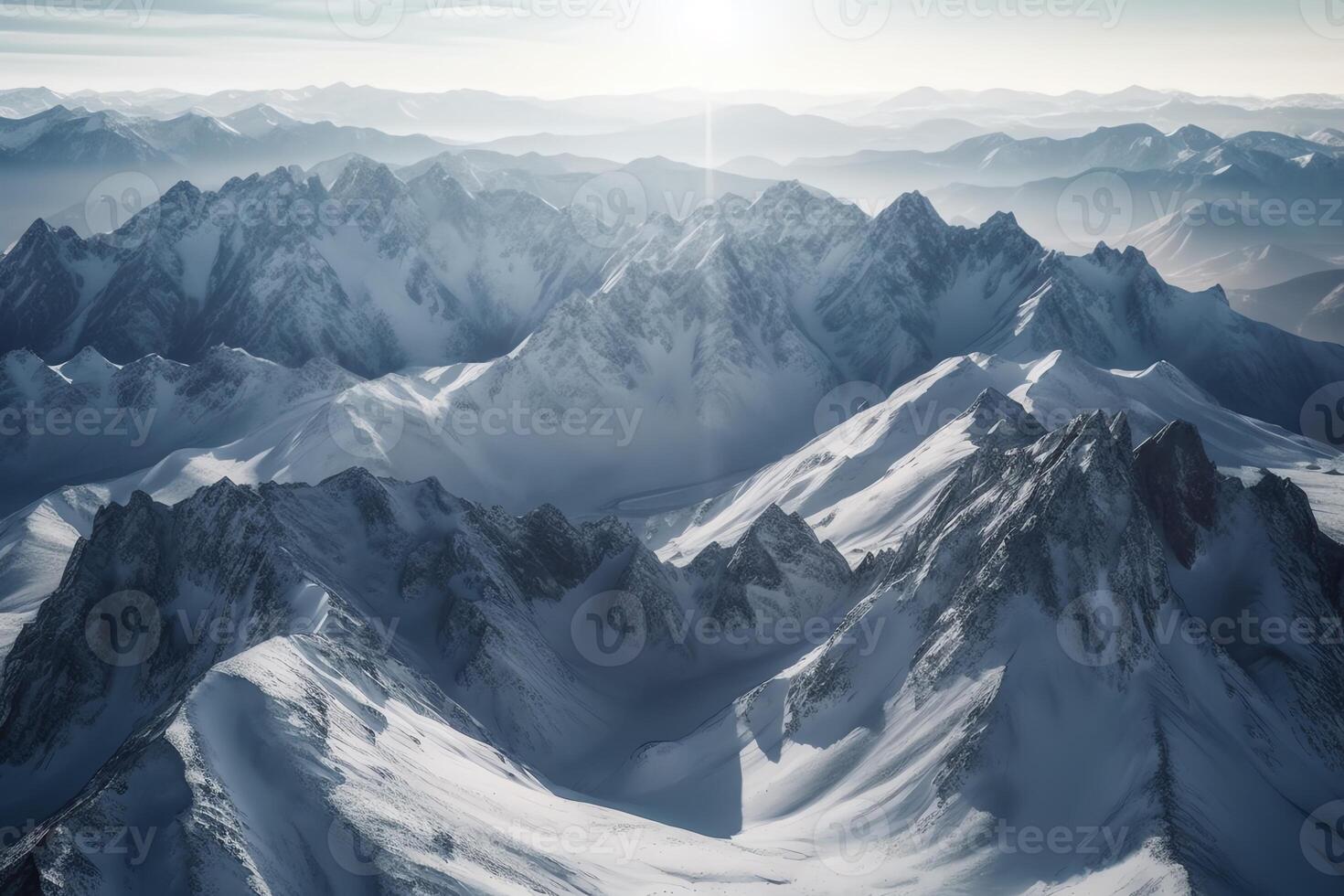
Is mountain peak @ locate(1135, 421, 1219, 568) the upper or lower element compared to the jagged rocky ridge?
upper

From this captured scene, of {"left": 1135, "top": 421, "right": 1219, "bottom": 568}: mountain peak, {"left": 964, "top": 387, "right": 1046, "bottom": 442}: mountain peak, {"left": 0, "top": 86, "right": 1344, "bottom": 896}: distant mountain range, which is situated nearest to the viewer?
{"left": 0, "top": 86, "right": 1344, "bottom": 896}: distant mountain range

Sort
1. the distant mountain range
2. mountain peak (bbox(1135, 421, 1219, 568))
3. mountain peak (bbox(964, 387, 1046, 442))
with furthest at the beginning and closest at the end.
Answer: mountain peak (bbox(964, 387, 1046, 442)) → mountain peak (bbox(1135, 421, 1219, 568)) → the distant mountain range

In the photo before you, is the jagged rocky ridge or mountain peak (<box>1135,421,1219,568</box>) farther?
mountain peak (<box>1135,421,1219,568</box>)

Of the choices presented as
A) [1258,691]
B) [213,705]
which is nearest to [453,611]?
[213,705]

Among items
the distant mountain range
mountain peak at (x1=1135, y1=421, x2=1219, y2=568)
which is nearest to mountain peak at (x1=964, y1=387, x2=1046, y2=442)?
the distant mountain range

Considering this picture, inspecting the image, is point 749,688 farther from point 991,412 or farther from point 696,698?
point 991,412

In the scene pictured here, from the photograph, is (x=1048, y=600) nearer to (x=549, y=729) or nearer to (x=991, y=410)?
(x=549, y=729)

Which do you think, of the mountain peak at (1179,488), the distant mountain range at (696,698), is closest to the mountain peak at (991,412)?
the distant mountain range at (696,698)

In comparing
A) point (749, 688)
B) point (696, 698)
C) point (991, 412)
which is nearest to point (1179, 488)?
point (749, 688)

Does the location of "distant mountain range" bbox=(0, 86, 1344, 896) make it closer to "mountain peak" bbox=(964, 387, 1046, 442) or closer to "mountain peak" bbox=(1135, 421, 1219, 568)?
"mountain peak" bbox=(1135, 421, 1219, 568)
